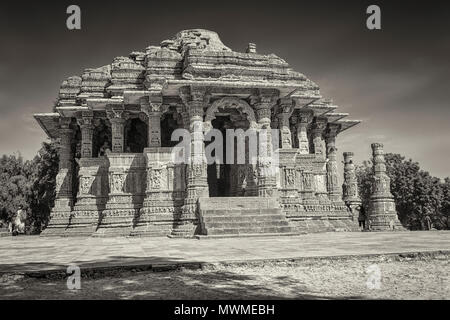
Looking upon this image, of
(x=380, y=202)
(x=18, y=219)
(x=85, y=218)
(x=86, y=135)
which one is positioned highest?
(x=86, y=135)

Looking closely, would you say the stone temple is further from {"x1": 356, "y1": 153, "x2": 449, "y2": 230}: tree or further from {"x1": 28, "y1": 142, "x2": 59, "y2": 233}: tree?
{"x1": 356, "y1": 153, "x2": 449, "y2": 230}: tree

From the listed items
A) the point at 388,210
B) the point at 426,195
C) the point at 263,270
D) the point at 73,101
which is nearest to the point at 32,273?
the point at 263,270

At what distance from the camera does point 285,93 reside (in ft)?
54.8

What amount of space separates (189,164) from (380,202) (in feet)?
37.8

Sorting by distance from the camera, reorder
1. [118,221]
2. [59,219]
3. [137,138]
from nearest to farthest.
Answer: [118,221], [59,219], [137,138]

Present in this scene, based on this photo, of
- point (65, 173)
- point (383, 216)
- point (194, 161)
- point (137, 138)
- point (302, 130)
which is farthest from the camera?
point (137, 138)

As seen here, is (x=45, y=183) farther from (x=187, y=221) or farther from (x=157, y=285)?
(x=157, y=285)

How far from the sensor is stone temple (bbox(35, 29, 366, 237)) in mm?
14953

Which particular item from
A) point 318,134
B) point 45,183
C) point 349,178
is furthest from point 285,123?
point 45,183

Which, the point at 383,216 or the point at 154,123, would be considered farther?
the point at 383,216

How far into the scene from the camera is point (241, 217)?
13.7m

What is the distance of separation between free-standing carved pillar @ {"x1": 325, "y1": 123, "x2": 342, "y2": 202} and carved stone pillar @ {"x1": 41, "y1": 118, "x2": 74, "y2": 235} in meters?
14.0
